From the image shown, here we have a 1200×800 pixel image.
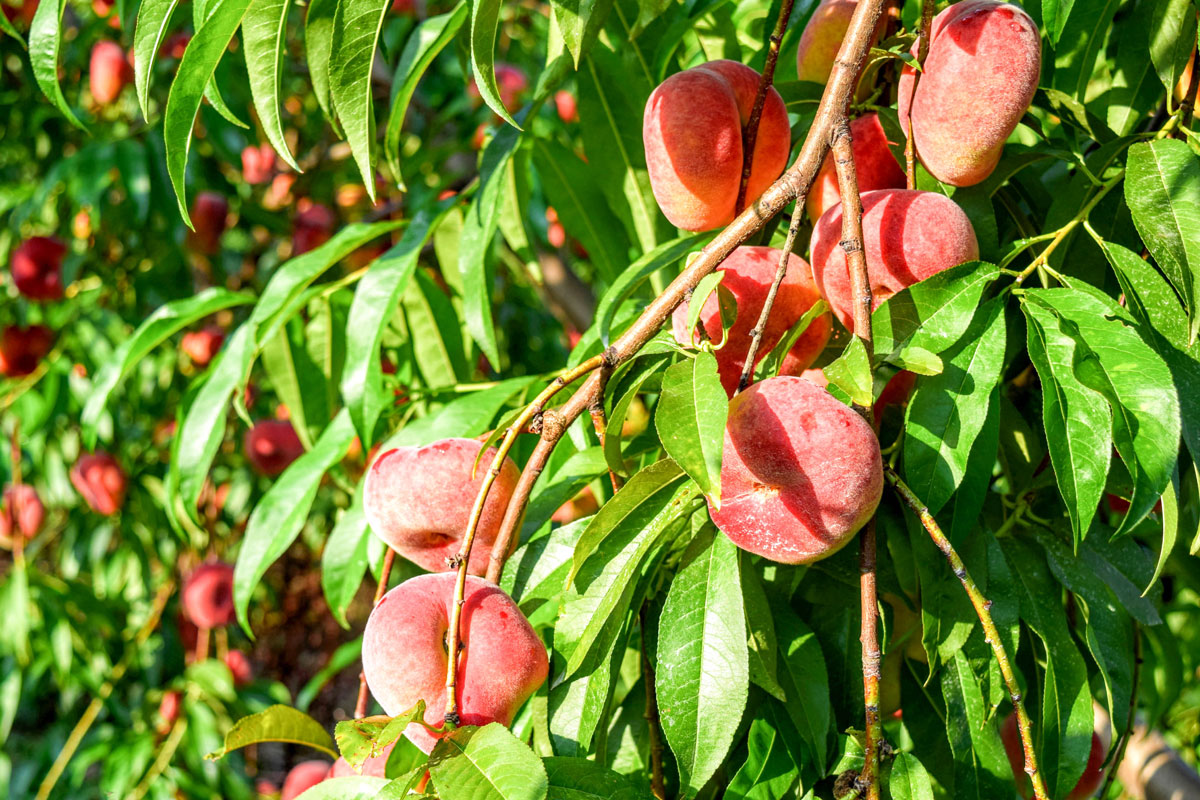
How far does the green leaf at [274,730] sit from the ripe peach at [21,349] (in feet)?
7.50

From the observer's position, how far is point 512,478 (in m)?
0.79

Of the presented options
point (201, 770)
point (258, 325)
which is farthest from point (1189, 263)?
point (201, 770)

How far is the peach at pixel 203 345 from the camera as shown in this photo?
230 cm

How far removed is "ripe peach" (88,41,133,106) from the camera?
2438 millimetres

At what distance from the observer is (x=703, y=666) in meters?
0.62

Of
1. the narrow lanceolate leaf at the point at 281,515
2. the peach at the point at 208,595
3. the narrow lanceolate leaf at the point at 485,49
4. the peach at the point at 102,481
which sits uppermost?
the narrow lanceolate leaf at the point at 485,49

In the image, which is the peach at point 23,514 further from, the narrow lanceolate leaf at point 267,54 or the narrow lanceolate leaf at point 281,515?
the narrow lanceolate leaf at point 267,54

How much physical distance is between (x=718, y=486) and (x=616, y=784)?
0.22 meters

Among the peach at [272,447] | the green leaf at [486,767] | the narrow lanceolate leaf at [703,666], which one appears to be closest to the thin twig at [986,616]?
the narrow lanceolate leaf at [703,666]

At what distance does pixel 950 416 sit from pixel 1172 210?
0.19 metres

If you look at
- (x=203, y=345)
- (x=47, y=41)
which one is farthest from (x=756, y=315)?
(x=203, y=345)

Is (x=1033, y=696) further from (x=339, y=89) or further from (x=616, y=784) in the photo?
(x=339, y=89)

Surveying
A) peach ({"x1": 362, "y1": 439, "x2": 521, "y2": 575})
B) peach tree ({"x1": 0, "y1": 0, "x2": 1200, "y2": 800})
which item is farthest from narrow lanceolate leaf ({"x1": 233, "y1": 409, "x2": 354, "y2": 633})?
peach ({"x1": 362, "y1": 439, "x2": 521, "y2": 575})

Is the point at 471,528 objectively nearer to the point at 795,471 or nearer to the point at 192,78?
the point at 795,471
